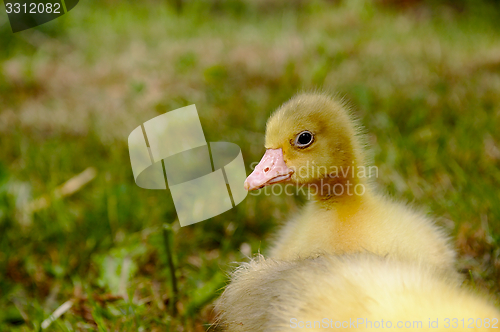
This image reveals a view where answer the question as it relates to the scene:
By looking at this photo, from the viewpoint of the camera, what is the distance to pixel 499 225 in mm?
1565

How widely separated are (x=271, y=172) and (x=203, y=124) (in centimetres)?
128

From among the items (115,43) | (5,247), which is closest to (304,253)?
(5,247)

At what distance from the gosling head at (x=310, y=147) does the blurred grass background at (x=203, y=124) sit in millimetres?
285

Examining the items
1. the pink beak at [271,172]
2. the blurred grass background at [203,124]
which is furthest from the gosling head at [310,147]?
the blurred grass background at [203,124]

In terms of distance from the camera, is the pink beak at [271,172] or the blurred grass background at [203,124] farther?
the blurred grass background at [203,124]

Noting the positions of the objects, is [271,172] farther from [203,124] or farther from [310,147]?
[203,124]

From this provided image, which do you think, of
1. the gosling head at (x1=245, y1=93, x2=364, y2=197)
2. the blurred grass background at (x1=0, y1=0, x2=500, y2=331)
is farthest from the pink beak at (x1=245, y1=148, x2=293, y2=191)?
the blurred grass background at (x1=0, y1=0, x2=500, y2=331)

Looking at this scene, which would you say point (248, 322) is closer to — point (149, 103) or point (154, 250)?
point (154, 250)

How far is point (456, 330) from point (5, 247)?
1674 mm

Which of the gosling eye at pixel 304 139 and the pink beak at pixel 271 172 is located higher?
the gosling eye at pixel 304 139

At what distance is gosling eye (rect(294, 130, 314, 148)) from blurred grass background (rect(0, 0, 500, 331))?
1.15 feet

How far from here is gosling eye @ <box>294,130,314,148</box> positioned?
4.47ft

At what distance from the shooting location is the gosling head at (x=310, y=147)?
1.36 metres

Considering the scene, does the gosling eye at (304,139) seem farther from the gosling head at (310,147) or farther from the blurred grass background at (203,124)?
the blurred grass background at (203,124)
